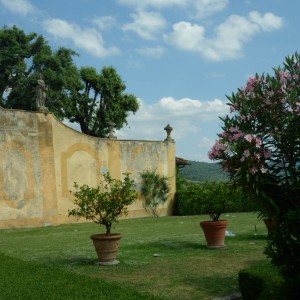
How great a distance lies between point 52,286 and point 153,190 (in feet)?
55.8

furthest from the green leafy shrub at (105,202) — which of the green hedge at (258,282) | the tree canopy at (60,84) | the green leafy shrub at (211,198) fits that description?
the tree canopy at (60,84)

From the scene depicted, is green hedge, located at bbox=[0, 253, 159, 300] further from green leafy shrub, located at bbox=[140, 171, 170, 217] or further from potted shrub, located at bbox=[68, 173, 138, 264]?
green leafy shrub, located at bbox=[140, 171, 170, 217]

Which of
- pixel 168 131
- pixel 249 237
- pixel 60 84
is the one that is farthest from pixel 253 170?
pixel 60 84

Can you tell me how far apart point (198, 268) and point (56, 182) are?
12532mm

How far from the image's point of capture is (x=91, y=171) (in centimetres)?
2095

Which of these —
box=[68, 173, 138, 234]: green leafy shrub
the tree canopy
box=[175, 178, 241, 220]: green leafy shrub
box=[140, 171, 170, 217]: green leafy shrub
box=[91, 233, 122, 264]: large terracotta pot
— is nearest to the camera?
box=[91, 233, 122, 264]: large terracotta pot

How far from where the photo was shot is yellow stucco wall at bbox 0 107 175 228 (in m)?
18.1

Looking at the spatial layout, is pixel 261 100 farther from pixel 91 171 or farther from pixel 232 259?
pixel 91 171

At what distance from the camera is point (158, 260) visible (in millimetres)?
8922

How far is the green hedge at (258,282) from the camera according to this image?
5.37m

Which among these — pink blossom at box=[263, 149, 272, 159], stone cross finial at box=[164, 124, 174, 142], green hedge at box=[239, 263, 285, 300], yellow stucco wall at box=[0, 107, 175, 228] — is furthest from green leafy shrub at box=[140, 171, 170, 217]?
pink blossom at box=[263, 149, 272, 159]

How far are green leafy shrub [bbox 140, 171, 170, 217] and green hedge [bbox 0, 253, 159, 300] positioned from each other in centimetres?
1519

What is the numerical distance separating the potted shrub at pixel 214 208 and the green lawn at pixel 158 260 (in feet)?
0.96

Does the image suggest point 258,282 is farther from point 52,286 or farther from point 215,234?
point 215,234
